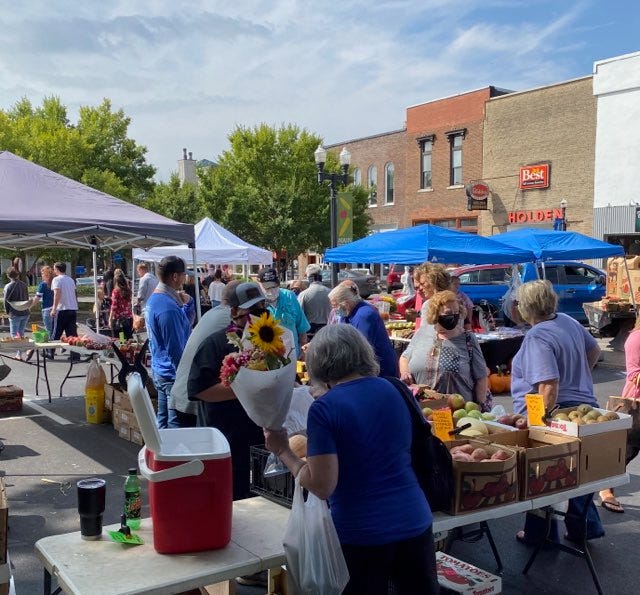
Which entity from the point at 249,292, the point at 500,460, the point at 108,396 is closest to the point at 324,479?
the point at 500,460

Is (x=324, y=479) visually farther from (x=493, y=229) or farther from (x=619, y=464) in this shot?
(x=493, y=229)

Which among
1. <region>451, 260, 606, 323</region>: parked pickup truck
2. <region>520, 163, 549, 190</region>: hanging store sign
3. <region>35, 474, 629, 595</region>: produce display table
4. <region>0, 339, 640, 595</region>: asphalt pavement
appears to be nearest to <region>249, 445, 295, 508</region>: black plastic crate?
<region>35, 474, 629, 595</region>: produce display table

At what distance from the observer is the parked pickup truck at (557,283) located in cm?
1599

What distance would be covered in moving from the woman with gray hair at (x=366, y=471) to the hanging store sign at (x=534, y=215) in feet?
80.1

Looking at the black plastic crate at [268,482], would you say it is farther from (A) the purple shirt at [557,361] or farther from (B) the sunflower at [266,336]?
(A) the purple shirt at [557,361]

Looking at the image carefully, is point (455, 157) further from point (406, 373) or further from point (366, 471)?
point (366, 471)

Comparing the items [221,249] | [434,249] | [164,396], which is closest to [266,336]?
[164,396]

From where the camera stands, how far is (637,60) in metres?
21.6

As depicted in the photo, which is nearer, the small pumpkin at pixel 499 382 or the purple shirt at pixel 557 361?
the purple shirt at pixel 557 361

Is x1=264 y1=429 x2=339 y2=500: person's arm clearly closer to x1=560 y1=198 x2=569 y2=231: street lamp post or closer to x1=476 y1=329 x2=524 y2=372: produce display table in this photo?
x1=476 y1=329 x2=524 y2=372: produce display table

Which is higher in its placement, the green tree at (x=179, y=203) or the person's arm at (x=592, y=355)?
the green tree at (x=179, y=203)

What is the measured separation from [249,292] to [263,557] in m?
1.44

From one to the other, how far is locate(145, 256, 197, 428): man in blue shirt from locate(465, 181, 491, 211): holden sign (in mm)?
23376

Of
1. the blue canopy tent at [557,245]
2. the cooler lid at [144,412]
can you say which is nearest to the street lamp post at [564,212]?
the blue canopy tent at [557,245]
